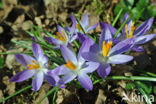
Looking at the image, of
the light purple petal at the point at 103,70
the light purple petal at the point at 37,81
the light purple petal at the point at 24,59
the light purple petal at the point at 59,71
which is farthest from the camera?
the light purple petal at the point at 24,59

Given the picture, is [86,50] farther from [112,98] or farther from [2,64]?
[2,64]

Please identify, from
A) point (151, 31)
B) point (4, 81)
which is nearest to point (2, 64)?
point (4, 81)

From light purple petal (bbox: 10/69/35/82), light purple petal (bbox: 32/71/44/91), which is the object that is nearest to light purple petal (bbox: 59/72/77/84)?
light purple petal (bbox: 32/71/44/91)

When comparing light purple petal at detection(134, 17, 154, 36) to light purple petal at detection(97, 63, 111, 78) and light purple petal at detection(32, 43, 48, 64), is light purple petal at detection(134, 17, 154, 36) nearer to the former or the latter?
light purple petal at detection(97, 63, 111, 78)

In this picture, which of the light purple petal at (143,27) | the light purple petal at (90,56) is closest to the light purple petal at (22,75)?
the light purple petal at (90,56)

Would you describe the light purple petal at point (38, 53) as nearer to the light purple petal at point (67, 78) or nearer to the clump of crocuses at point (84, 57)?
the clump of crocuses at point (84, 57)
